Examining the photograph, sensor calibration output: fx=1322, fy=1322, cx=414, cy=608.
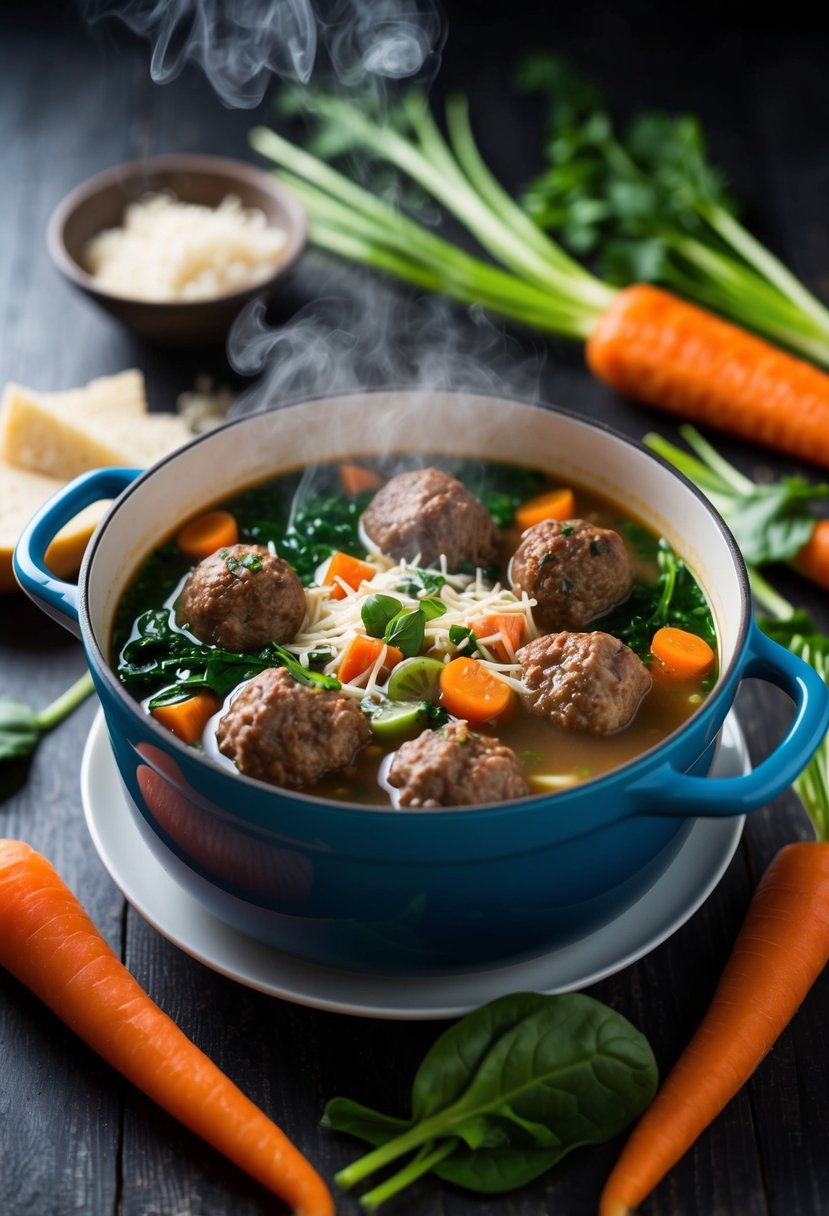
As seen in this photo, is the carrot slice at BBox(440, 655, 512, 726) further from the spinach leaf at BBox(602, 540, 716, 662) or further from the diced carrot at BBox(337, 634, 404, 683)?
the spinach leaf at BBox(602, 540, 716, 662)

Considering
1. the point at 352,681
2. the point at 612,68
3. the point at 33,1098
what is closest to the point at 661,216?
the point at 612,68

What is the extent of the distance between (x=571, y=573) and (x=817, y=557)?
139 centimetres

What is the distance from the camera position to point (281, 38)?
5945mm

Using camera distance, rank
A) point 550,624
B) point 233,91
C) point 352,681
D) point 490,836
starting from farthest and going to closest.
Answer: point 233,91
point 550,624
point 352,681
point 490,836

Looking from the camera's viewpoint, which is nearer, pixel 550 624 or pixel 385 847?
pixel 385 847

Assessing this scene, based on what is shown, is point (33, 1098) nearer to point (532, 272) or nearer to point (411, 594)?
point (411, 594)

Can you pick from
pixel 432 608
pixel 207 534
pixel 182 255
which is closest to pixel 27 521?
pixel 207 534

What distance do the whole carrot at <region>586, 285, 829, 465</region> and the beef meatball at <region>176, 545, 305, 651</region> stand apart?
242 centimetres

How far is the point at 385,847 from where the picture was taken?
2541 mm

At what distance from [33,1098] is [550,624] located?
1665mm

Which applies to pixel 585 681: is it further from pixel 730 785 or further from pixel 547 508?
pixel 547 508

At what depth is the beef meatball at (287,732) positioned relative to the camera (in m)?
2.87

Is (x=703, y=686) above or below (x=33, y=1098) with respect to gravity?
above

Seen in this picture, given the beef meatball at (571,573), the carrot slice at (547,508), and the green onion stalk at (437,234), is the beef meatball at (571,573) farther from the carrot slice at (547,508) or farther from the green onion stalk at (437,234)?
the green onion stalk at (437,234)
